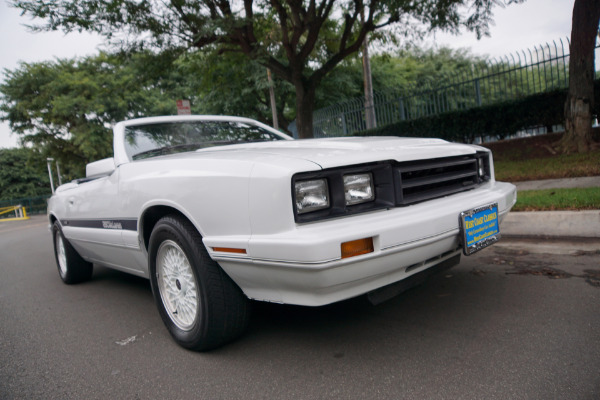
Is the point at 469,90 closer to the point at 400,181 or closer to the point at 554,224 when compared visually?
the point at 554,224

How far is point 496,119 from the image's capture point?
30.2ft

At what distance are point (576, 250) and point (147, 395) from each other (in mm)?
3479

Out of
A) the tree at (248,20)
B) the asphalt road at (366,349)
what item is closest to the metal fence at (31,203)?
the tree at (248,20)

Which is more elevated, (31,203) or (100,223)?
(100,223)

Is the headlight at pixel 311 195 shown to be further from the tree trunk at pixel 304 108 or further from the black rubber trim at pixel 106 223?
the tree trunk at pixel 304 108

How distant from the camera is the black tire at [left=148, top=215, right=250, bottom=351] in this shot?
2.25 meters

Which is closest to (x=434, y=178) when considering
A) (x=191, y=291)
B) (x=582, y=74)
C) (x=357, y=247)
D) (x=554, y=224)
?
(x=357, y=247)

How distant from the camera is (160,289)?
273cm

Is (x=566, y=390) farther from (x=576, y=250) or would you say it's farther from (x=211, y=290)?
(x=576, y=250)

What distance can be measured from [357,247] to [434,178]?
82 cm

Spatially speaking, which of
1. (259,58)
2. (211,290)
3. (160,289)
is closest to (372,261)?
(211,290)

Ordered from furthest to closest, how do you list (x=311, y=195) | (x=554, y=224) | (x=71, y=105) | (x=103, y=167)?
(x=71, y=105), (x=554, y=224), (x=103, y=167), (x=311, y=195)

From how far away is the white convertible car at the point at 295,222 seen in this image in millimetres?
1898

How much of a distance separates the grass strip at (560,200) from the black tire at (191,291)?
12.1ft
